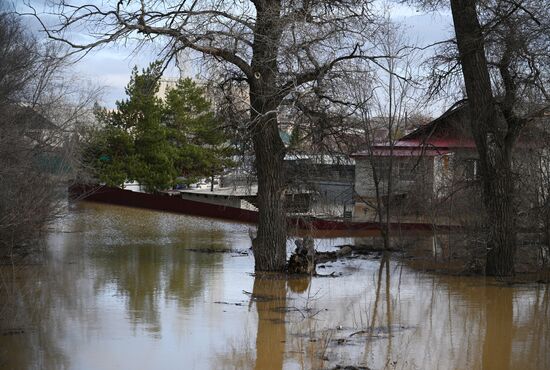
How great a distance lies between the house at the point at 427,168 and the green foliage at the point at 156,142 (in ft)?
48.5

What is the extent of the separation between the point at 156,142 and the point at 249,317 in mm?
33432

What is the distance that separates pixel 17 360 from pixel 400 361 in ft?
19.6

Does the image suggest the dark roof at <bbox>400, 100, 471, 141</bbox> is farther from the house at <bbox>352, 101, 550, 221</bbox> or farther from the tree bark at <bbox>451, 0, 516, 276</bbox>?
the tree bark at <bbox>451, 0, 516, 276</bbox>

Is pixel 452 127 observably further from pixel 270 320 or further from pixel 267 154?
pixel 270 320

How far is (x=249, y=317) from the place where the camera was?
1723cm

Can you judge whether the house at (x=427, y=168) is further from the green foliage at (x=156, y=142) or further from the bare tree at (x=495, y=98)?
the green foliage at (x=156, y=142)

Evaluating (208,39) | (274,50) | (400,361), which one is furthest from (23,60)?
(400,361)

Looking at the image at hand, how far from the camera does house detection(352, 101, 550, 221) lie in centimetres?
2727

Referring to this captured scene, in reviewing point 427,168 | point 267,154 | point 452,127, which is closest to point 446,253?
point 427,168

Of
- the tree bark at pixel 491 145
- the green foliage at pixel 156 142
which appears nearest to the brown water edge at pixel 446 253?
the tree bark at pixel 491 145

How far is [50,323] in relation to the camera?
16.1m

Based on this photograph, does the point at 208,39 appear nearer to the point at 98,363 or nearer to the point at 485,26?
the point at 485,26

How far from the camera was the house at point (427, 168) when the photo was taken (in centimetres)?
2727

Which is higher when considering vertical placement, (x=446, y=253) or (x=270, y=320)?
(x=446, y=253)
